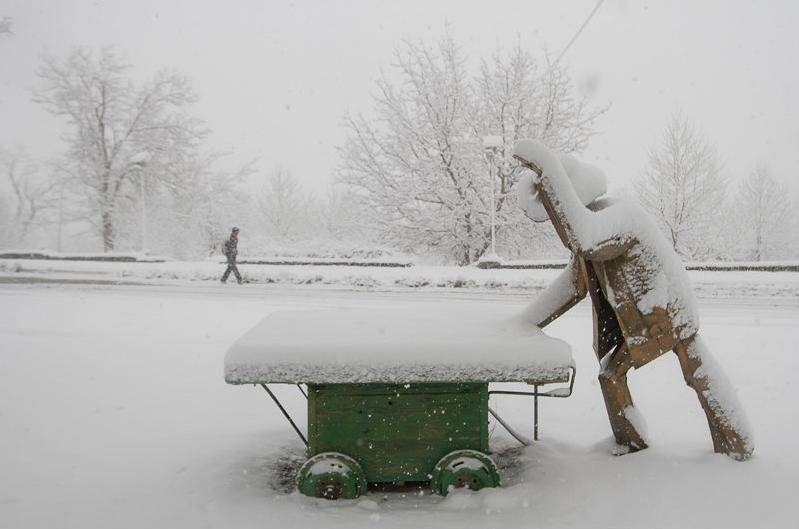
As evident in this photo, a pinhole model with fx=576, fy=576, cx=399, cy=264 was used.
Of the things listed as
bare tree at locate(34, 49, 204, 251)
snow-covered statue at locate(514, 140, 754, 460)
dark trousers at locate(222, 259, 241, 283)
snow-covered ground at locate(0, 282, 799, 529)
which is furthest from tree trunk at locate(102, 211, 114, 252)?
snow-covered statue at locate(514, 140, 754, 460)

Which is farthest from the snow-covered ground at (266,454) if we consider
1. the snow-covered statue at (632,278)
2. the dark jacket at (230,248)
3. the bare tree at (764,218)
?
the bare tree at (764,218)

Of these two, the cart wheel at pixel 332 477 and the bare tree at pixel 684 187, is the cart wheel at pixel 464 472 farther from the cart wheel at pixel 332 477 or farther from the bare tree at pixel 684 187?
the bare tree at pixel 684 187

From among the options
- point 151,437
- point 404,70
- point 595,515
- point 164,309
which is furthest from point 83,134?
point 595,515

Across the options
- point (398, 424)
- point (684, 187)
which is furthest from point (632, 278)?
point (684, 187)

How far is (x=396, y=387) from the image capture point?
2.78 m

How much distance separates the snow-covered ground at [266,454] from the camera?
254 cm

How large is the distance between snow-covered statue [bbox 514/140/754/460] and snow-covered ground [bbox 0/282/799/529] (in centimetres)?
34

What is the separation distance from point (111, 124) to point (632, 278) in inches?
1331

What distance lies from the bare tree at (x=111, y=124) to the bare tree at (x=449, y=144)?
48.6ft

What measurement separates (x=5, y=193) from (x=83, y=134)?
2761 cm

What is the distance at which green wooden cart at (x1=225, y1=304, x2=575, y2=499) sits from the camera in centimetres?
256

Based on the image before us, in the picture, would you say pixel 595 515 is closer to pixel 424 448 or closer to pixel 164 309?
pixel 424 448

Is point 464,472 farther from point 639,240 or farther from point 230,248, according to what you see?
point 230,248

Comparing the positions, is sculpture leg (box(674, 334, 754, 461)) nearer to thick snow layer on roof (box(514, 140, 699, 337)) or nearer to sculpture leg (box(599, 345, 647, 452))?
thick snow layer on roof (box(514, 140, 699, 337))
